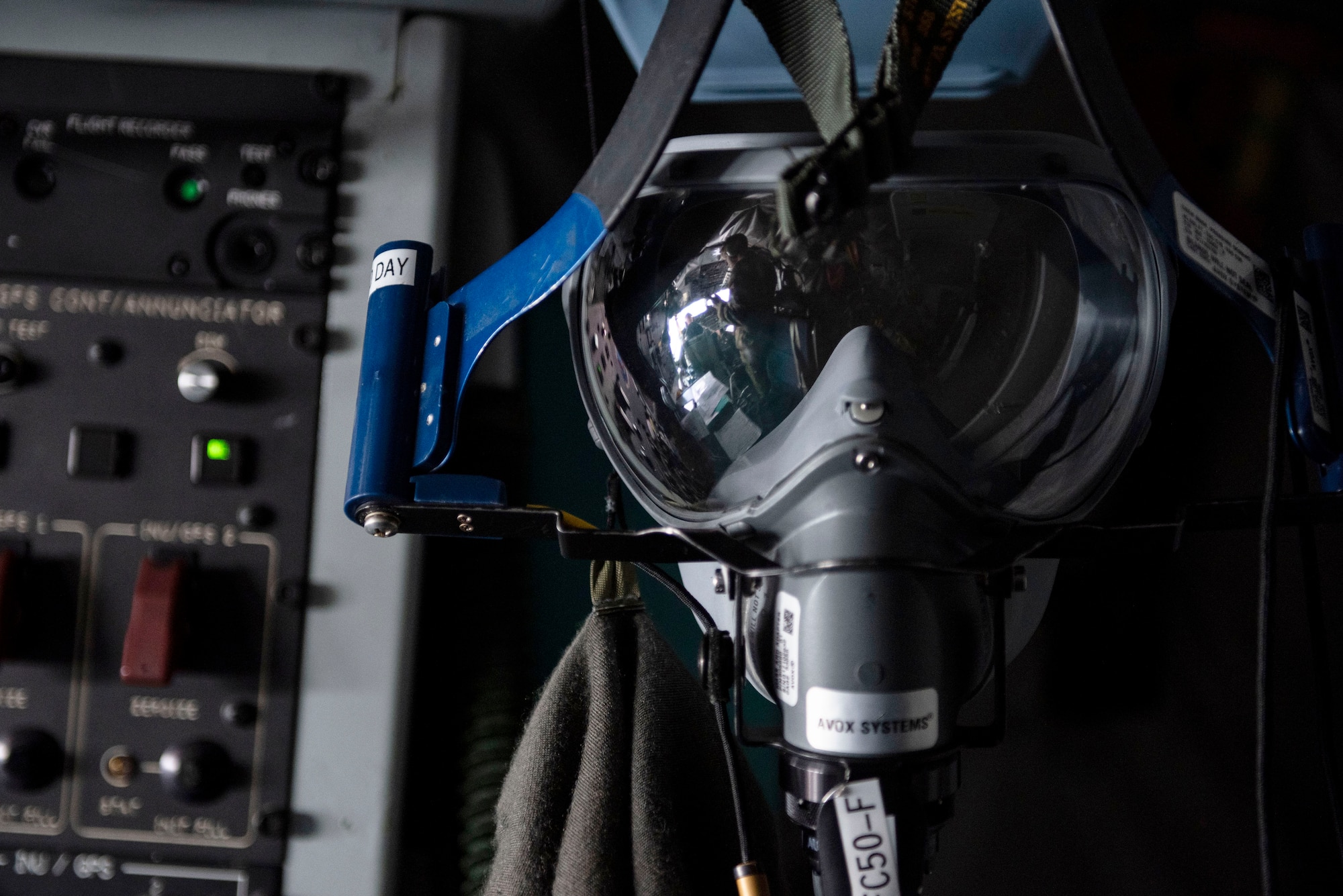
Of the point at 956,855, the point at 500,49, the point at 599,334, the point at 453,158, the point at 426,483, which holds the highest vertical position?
the point at 500,49

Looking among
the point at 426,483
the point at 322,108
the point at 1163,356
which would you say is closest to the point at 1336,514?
the point at 1163,356

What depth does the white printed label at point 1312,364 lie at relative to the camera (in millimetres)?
623

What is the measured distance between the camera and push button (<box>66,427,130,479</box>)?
76 centimetres

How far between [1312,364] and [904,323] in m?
0.27

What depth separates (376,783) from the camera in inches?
29.6

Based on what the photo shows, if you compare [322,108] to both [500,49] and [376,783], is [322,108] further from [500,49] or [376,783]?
[376,783]

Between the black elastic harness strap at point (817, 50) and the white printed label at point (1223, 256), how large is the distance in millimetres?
222

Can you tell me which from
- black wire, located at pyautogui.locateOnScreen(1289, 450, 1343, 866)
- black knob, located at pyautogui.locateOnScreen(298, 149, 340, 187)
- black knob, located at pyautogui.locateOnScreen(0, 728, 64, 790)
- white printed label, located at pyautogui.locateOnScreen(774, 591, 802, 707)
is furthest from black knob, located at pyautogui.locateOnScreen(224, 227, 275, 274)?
black wire, located at pyautogui.locateOnScreen(1289, 450, 1343, 866)

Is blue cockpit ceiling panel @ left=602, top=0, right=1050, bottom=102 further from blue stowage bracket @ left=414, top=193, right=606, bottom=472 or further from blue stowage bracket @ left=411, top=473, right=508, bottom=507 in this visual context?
blue stowage bracket @ left=411, top=473, right=508, bottom=507

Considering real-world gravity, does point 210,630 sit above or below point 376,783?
above

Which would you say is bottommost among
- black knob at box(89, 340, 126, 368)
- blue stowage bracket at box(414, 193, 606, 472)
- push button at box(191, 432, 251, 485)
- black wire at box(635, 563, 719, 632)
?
black wire at box(635, 563, 719, 632)

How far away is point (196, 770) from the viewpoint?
0.73 metres

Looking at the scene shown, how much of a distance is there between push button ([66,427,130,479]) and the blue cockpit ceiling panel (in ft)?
1.70

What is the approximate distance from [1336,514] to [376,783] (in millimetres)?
691
